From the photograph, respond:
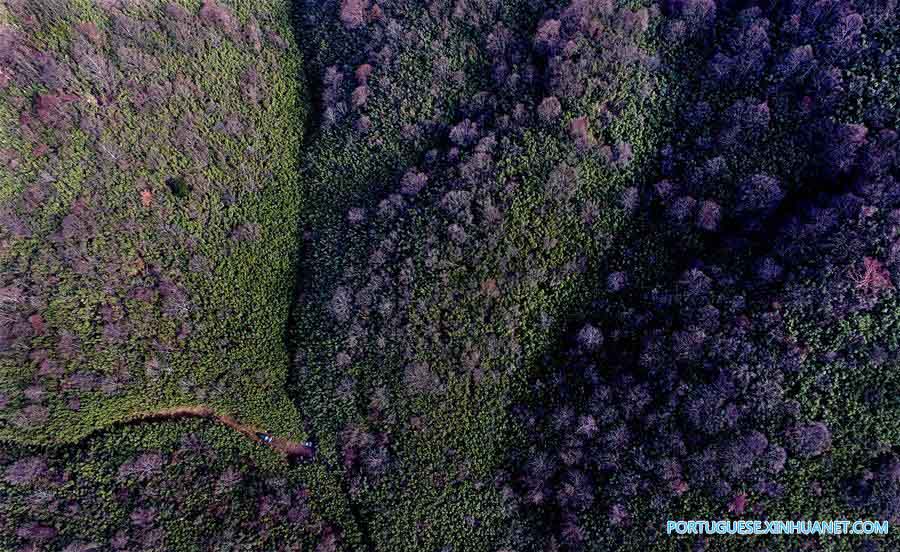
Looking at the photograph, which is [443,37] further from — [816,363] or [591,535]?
[591,535]

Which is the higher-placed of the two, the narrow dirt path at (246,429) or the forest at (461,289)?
the forest at (461,289)

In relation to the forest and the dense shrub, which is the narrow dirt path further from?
the dense shrub

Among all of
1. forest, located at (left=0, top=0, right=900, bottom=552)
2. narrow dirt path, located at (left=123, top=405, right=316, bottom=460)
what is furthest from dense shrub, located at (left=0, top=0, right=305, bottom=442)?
narrow dirt path, located at (left=123, top=405, right=316, bottom=460)

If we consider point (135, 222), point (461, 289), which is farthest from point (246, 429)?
point (461, 289)

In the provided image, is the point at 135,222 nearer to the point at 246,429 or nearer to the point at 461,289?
the point at 246,429

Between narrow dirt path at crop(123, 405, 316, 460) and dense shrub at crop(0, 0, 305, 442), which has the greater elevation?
dense shrub at crop(0, 0, 305, 442)

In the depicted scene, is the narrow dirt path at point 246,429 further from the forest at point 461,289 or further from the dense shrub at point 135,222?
the dense shrub at point 135,222

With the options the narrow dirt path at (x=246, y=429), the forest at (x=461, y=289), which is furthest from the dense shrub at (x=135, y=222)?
the narrow dirt path at (x=246, y=429)

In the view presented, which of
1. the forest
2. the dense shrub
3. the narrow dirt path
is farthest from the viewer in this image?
the narrow dirt path
